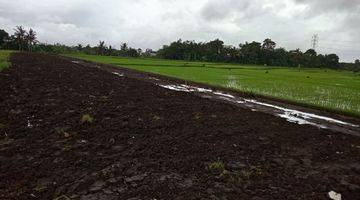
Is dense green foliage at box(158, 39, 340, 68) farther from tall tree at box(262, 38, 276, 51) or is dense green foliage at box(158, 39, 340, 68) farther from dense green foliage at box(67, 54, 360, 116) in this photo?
dense green foliage at box(67, 54, 360, 116)

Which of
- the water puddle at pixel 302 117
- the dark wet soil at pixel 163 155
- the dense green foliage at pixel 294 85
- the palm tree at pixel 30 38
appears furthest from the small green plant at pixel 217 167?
the palm tree at pixel 30 38

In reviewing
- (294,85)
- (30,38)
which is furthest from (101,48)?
(294,85)

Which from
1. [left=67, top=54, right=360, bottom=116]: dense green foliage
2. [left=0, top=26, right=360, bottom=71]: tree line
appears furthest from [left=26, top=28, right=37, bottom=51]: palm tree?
[left=67, top=54, right=360, bottom=116]: dense green foliage

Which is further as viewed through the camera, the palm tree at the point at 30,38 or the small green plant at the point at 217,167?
the palm tree at the point at 30,38

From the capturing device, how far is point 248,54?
302 feet

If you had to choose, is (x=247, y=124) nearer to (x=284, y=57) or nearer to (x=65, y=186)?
(x=65, y=186)

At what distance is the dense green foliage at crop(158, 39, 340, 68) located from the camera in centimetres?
9306

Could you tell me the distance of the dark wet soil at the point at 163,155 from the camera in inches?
232

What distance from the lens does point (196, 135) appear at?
365 inches

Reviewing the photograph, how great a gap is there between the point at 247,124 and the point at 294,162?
364cm

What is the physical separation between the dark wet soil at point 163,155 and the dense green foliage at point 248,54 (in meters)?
82.1

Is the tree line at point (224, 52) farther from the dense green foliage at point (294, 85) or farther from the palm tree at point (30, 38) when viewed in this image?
the dense green foliage at point (294, 85)

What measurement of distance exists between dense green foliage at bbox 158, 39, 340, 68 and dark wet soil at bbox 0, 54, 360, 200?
8206 centimetres

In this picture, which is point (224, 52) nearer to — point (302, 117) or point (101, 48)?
point (101, 48)
